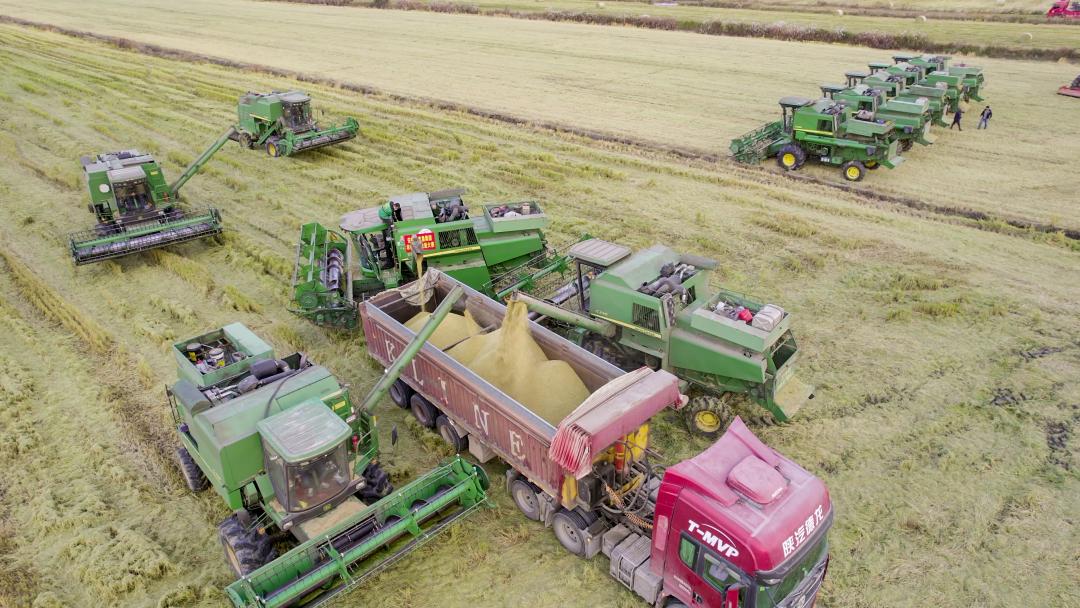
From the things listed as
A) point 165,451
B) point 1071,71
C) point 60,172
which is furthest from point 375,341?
point 1071,71

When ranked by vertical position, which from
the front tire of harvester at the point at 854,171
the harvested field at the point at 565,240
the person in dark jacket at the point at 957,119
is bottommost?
the harvested field at the point at 565,240

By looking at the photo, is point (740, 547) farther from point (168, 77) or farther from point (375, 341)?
point (168, 77)

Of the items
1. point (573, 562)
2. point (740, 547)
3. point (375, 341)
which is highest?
point (740, 547)

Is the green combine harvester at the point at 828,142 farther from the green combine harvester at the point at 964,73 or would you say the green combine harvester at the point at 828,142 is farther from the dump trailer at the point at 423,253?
the dump trailer at the point at 423,253

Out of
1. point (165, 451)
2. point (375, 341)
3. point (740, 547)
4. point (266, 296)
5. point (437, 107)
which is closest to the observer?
point (740, 547)

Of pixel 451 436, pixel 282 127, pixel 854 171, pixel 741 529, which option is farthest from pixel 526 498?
pixel 282 127


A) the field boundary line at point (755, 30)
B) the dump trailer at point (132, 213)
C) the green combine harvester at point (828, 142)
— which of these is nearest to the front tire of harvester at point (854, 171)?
the green combine harvester at point (828, 142)

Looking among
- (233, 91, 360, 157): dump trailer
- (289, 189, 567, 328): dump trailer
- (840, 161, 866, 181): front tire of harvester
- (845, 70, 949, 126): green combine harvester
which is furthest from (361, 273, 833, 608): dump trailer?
(845, 70, 949, 126): green combine harvester

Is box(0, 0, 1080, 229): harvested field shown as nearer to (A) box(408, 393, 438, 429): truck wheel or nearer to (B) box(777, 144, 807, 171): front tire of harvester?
(B) box(777, 144, 807, 171): front tire of harvester

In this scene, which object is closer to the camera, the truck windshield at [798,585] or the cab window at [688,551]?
the truck windshield at [798,585]
